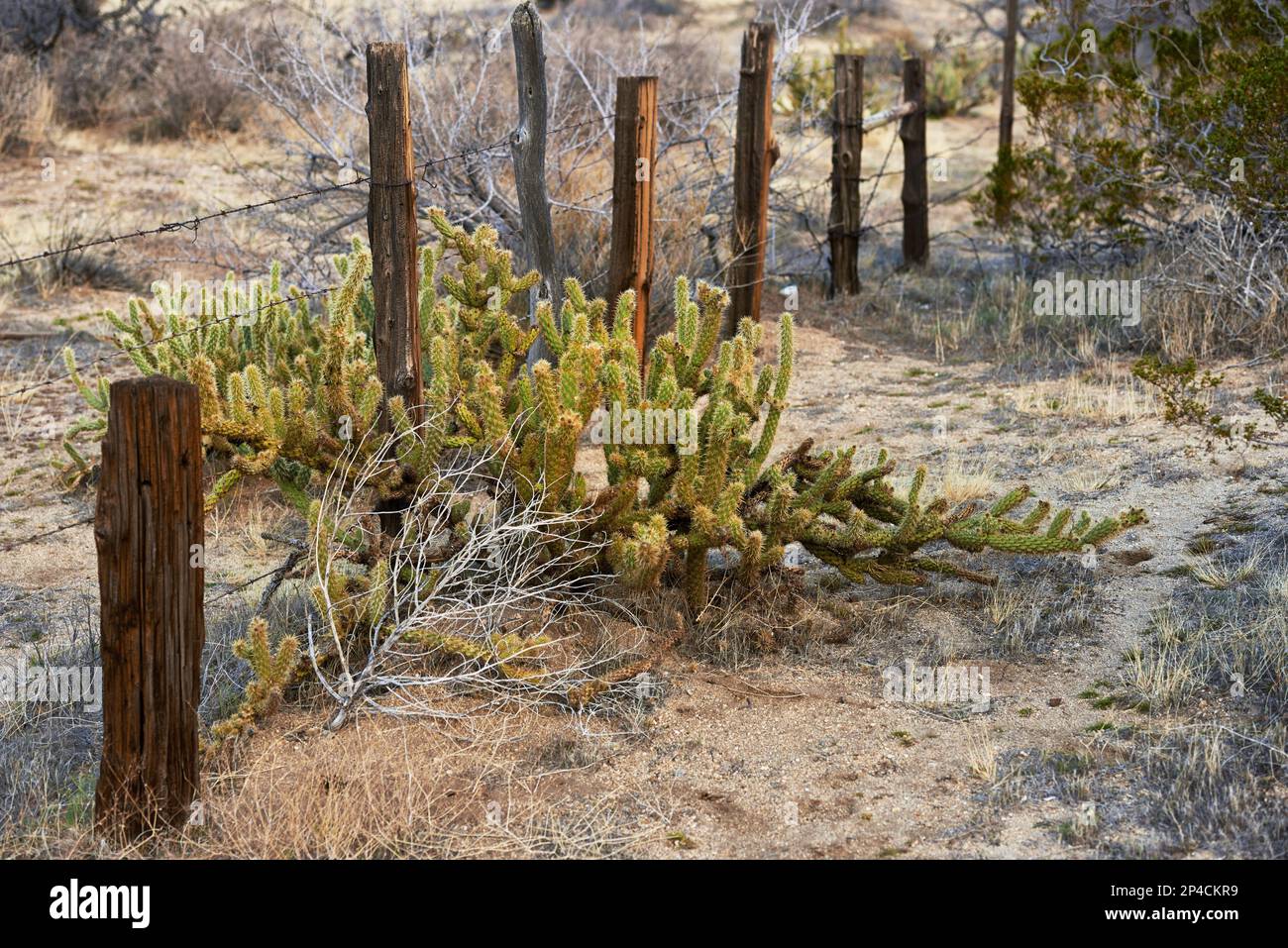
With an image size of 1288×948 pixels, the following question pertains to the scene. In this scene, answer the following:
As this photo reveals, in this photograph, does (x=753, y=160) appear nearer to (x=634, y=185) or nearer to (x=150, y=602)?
(x=634, y=185)

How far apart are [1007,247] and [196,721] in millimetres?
8822

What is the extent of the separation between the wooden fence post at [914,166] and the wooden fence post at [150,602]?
7965 mm

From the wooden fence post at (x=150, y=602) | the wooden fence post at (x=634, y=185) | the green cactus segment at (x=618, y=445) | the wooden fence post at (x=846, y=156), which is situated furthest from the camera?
the wooden fence post at (x=846, y=156)

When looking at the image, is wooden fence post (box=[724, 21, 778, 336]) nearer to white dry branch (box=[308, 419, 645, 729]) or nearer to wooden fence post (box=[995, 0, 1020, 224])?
wooden fence post (box=[995, 0, 1020, 224])

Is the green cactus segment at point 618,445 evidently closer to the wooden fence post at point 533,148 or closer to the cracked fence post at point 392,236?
the cracked fence post at point 392,236

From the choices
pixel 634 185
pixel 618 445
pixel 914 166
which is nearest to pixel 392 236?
pixel 618 445

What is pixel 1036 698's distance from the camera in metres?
4.46

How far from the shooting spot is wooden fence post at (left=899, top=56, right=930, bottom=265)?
10.3 meters

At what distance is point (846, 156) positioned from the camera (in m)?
9.67

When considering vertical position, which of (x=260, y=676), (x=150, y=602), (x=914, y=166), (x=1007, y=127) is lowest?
(x=260, y=676)

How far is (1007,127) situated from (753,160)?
3.78 metres

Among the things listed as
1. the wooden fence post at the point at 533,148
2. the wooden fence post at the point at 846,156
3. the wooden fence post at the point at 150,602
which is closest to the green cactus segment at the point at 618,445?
the wooden fence post at the point at 533,148

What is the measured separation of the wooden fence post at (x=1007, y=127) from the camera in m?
9.92
